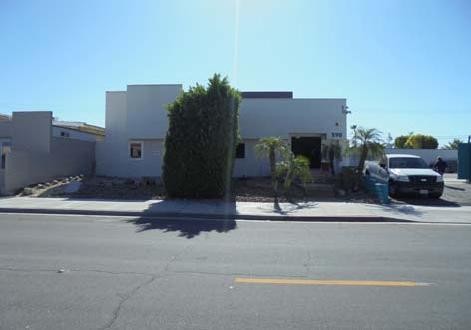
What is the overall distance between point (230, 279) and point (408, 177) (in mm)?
14526

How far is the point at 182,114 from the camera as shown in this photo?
19.0 m

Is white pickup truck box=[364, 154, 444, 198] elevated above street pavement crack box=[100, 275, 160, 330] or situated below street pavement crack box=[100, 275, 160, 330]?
above

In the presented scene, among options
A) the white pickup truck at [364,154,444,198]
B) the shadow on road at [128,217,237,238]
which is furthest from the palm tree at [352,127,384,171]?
the shadow on road at [128,217,237,238]

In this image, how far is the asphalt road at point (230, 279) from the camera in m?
5.21

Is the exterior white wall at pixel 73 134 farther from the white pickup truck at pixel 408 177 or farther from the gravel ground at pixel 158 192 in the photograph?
the white pickup truck at pixel 408 177

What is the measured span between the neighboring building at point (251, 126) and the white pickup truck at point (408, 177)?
519cm

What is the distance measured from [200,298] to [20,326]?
2015 millimetres

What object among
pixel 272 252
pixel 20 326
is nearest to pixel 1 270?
pixel 20 326

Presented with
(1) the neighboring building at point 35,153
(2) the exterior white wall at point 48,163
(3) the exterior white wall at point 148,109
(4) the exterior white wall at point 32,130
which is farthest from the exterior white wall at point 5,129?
(3) the exterior white wall at point 148,109

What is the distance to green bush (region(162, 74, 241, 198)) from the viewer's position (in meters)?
18.8

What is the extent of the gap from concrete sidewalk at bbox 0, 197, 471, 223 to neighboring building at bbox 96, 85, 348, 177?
8515 mm

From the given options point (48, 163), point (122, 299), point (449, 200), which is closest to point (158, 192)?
point (48, 163)

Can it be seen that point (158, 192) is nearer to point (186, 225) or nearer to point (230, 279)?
point (186, 225)

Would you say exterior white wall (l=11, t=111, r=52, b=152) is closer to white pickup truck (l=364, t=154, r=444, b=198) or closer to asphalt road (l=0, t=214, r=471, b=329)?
asphalt road (l=0, t=214, r=471, b=329)
